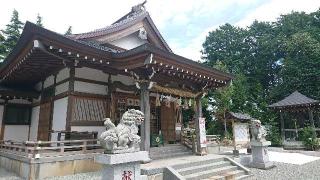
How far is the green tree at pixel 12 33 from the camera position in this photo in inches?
982

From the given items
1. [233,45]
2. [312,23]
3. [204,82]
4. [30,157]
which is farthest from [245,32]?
→ [30,157]

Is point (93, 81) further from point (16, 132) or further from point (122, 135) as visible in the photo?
point (16, 132)

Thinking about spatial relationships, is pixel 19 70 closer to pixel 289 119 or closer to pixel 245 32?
pixel 289 119

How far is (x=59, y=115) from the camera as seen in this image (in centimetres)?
1109

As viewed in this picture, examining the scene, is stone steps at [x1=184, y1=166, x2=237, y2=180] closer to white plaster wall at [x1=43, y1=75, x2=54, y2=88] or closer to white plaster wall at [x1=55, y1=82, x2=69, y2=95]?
white plaster wall at [x1=55, y1=82, x2=69, y2=95]

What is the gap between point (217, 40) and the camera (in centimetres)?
4375

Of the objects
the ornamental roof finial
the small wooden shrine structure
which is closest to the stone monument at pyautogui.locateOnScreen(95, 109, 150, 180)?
the ornamental roof finial

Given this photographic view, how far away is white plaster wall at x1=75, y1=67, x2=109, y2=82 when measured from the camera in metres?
10.8

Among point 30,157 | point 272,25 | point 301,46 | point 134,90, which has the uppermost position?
point 272,25

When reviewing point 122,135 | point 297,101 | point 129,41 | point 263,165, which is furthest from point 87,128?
point 297,101

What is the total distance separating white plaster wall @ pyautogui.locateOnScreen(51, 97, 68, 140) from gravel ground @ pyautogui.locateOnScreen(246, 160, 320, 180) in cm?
802

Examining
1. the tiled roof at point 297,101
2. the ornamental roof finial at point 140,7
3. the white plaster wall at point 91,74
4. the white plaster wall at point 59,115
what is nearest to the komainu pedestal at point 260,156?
the white plaster wall at point 91,74

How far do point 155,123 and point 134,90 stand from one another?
3076 millimetres

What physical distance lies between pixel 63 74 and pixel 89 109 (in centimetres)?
215
